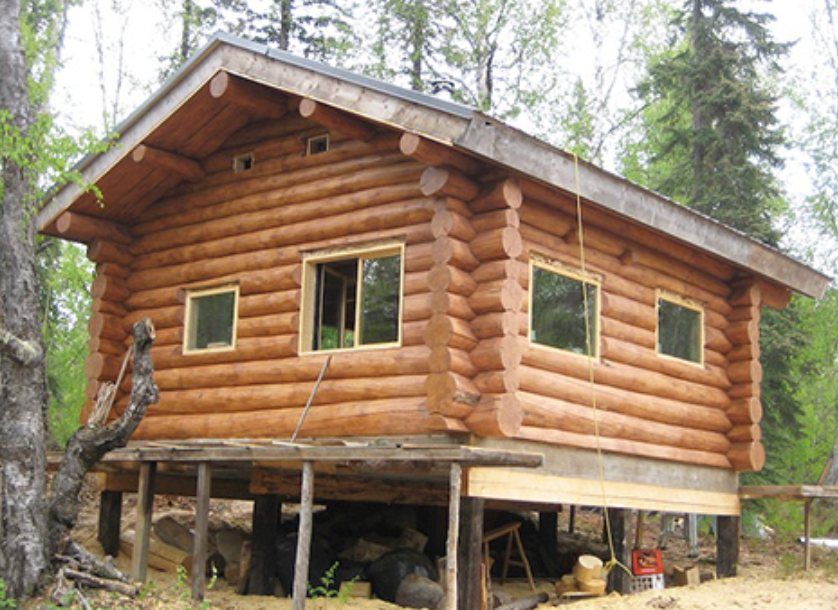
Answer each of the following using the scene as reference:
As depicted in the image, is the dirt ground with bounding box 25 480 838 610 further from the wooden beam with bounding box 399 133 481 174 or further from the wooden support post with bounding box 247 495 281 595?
the wooden beam with bounding box 399 133 481 174

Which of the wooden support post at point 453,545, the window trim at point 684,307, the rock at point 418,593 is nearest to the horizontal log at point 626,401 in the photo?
the window trim at point 684,307

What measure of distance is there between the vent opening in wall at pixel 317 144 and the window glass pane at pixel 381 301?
6.48 ft

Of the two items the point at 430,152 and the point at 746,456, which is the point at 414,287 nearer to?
the point at 430,152

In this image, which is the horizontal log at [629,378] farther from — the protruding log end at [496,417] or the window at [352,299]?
the window at [352,299]

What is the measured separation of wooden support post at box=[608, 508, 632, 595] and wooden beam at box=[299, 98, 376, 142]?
618 cm

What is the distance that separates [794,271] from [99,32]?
83.1ft

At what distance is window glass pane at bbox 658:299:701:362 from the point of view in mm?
14594

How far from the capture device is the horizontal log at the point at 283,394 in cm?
1173

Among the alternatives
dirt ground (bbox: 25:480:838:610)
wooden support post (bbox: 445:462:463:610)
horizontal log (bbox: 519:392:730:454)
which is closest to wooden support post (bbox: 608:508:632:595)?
dirt ground (bbox: 25:480:838:610)

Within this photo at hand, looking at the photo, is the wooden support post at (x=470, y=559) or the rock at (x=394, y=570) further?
the rock at (x=394, y=570)

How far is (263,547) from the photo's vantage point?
14102 mm

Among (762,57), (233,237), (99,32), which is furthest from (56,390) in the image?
(762,57)

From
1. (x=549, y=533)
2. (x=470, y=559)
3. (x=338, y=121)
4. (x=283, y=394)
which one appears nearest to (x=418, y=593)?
(x=470, y=559)

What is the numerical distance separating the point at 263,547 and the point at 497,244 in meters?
5.60
